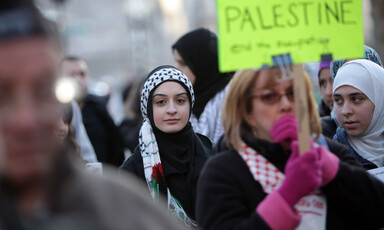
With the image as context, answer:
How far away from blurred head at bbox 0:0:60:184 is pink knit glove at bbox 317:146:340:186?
1.41m

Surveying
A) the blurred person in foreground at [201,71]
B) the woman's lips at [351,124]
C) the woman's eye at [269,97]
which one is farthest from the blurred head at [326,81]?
the woman's eye at [269,97]

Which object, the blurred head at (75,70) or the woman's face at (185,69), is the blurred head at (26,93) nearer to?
the woman's face at (185,69)

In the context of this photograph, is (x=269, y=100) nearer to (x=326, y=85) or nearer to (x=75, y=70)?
(x=326, y=85)

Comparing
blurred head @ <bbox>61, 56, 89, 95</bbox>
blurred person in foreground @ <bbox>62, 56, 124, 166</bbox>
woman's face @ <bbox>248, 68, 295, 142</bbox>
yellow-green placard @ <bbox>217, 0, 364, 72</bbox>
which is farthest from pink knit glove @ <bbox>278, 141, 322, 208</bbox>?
blurred head @ <bbox>61, 56, 89, 95</bbox>

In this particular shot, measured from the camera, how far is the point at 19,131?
1557 mm

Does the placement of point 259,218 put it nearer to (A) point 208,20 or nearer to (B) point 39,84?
(B) point 39,84

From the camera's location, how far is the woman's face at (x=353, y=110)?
14.7 feet

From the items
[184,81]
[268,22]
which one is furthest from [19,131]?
[184,81]

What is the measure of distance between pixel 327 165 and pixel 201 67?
384 centimetres

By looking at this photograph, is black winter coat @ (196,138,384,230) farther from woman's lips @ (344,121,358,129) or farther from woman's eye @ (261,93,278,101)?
woman's lips @ (344,121,358,129)

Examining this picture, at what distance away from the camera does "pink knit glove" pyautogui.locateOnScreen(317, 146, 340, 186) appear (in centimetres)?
274

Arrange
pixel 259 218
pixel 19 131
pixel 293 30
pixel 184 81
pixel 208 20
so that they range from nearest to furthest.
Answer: pixel 19 131
pixel 259 218
pixel 293 30
pixel 184 81
pixel 208 20

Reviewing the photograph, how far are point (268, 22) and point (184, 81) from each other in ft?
6.78

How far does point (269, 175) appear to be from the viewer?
9.25ft
